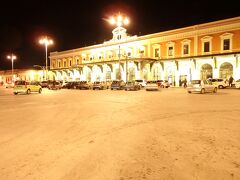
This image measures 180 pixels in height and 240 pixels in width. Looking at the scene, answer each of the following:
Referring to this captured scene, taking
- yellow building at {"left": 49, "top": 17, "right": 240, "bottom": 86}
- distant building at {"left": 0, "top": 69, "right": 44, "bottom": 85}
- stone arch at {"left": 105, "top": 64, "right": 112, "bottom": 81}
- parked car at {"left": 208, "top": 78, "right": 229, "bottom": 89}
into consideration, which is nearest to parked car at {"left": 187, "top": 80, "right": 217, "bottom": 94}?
parked car at {"left": 208, "top": 78, "right": 229, "bottom": 89}

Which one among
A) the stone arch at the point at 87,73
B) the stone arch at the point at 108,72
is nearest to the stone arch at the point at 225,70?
the stone arch at the point at 108,72

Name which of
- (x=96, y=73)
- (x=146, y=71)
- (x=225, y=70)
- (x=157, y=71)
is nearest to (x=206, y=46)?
(x=225, y=70)

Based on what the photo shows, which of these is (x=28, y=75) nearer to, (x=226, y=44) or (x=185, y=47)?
(x=185, y=47)

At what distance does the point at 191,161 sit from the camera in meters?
5.48

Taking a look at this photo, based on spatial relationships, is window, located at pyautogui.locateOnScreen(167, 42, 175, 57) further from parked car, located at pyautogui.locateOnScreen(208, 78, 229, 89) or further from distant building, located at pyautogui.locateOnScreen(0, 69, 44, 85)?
distant building, located at pyautogui.locateOnScreen(0, 69, 44, 85)

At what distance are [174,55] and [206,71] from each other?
25.2ft

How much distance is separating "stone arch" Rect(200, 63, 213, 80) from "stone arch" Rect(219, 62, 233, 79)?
1894mm

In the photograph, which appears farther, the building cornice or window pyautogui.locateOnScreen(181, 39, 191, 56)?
window pyautogui.locateOnScreen(181, 39, 191, 56)

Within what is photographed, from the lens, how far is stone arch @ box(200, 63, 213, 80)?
145 feet

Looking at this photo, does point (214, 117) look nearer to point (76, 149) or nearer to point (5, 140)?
point (76, 149)

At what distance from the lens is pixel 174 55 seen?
50.2 m

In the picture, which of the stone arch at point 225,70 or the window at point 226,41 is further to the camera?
the window at point 226,41

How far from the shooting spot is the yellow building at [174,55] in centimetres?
4191

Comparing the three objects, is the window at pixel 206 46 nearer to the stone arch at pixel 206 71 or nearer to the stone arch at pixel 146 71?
the stone arch at pixel 206 71
